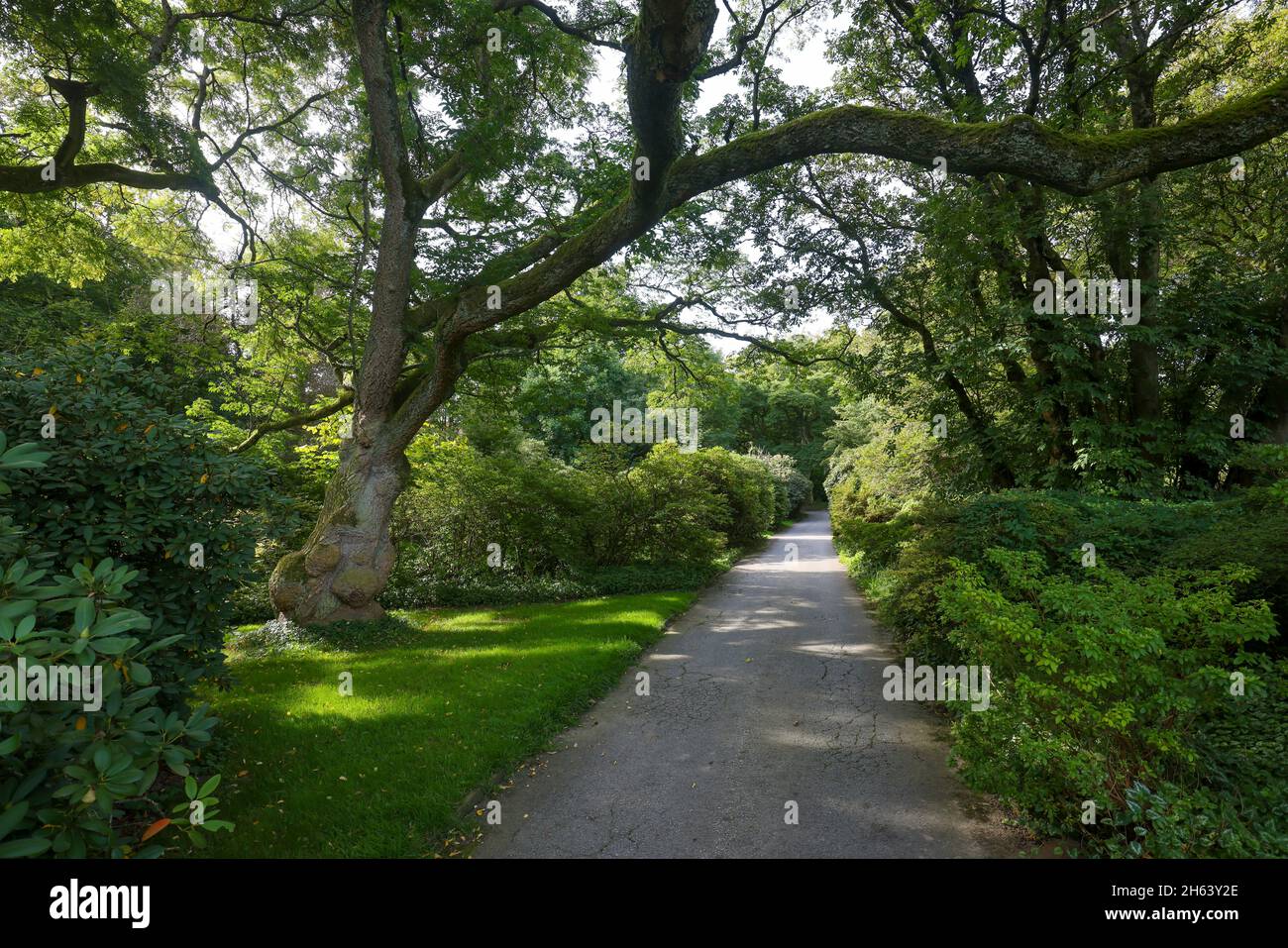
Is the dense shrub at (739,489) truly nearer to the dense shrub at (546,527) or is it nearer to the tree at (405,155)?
the dense shrub at (546,527)

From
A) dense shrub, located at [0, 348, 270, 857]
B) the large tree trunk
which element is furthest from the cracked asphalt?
the large tree trunk

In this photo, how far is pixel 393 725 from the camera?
557 cm

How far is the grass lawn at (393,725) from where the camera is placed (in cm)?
391

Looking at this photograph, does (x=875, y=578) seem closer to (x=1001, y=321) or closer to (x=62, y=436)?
(x=1001, y=321)

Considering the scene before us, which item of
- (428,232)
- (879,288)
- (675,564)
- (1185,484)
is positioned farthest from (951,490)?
(428,232)

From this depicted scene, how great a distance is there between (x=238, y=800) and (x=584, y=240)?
7219 millimetres

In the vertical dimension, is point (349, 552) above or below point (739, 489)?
below

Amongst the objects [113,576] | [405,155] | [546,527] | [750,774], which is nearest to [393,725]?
Answer: [750,774]

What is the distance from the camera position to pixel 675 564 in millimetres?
15086

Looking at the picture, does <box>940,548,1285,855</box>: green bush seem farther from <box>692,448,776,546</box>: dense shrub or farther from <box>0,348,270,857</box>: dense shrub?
<box>692,448,776,546</box>: dense shrub

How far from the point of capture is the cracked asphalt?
152 inches

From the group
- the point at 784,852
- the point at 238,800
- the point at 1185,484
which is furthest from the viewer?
the point at 1185,484

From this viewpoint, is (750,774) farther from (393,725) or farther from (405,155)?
(405,155)

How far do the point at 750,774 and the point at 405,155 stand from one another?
11080 mm
